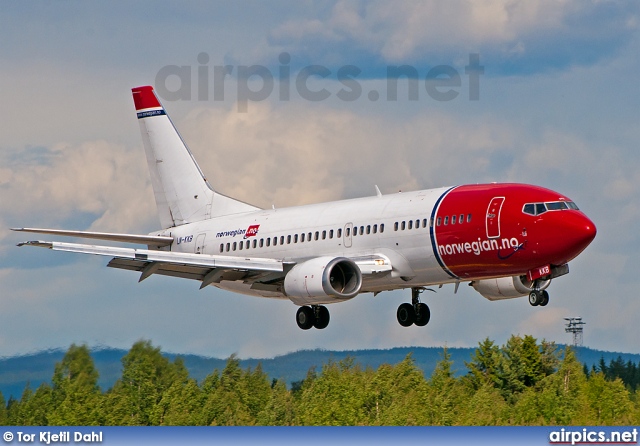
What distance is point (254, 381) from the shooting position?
91.2m

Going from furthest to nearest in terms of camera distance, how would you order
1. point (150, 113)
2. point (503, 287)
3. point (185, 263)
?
point (150, 113) < point (503, 287) < point (185, 263)

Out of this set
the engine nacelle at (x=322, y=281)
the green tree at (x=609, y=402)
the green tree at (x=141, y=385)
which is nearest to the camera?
the engine nacelle at (x=322, y=281)

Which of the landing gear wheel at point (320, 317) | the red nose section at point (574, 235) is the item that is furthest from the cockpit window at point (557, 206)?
the landing gear wheel at point (320, 317)

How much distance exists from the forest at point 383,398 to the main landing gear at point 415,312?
1926 cm

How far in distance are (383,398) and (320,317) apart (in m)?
48.3

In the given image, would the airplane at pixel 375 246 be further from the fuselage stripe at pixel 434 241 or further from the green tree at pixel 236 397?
the green tree at pixel 236 397

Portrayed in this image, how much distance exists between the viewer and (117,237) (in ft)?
176

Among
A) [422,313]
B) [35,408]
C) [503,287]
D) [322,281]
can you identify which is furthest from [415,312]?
[35,408]

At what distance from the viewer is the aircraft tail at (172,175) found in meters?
59.2

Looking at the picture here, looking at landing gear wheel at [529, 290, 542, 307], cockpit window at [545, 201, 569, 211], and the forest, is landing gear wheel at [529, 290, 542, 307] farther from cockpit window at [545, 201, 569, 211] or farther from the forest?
the forest

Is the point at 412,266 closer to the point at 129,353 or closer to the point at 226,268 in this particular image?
the point at 226,268

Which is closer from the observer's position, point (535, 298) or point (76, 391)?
point (535, 298)

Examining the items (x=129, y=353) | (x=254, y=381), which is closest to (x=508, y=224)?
(x=129, y=353)

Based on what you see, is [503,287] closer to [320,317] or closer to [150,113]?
[320,317]
